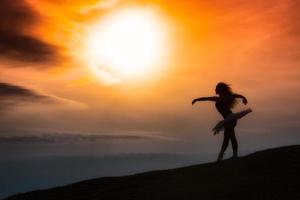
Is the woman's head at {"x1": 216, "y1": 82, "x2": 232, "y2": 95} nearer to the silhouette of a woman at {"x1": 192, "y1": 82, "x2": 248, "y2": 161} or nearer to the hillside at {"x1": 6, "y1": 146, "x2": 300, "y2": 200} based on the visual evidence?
the silhouette of a woman at {"x1": 192, "y1": 82, "x2": 248, "y2": 161}

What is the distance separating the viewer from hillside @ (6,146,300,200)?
22.0 meters

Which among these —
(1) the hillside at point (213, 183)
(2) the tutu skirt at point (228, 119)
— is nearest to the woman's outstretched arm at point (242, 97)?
(2) the tutu skirt at point (228, 119)

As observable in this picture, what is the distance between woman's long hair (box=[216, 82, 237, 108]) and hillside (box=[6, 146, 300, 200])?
269 cm

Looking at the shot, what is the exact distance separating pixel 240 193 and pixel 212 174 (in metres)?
4.40

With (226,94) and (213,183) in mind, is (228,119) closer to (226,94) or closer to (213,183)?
(226,94)

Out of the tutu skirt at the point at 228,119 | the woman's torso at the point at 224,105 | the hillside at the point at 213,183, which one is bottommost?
the hillside at the point at 213,183

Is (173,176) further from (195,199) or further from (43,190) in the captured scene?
(43,190)

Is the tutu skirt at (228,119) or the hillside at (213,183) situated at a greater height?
the tutu skirt at (228,119)

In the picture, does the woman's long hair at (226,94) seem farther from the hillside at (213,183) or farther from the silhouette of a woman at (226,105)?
the hillside at (213,183)

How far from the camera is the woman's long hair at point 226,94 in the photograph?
2795 centimetres

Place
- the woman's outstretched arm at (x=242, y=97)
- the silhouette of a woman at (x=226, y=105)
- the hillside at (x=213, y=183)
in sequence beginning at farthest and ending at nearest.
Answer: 1. the silhouette of a woman at (x=226, y=105)
2. the woman's outstretched arm at (x=242, y=97)
3. the hillside at (x=213, y=183)

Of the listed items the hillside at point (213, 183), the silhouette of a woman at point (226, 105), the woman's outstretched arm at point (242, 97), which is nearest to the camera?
the hillside at point (213, 183)

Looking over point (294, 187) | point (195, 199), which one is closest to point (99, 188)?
point (195, 199)

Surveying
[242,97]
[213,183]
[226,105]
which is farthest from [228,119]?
[213,183]
